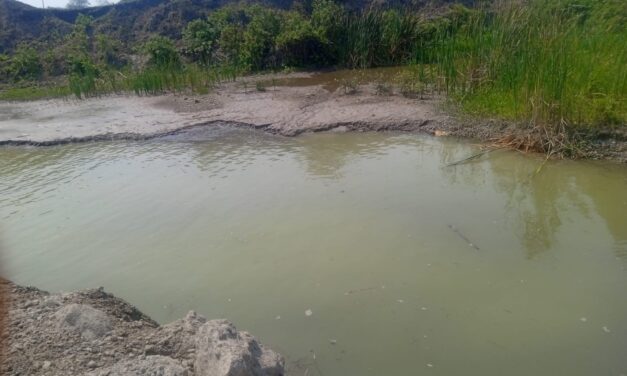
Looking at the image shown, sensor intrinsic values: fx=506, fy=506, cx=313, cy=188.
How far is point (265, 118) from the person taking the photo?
8.12 metres

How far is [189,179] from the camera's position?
229 inches

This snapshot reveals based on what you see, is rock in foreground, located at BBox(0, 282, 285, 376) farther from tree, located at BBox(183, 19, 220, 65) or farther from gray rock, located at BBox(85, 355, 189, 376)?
tree, located at BBox(183, 19, 220, 65)

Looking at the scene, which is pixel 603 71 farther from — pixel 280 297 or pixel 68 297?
pixel 68 297

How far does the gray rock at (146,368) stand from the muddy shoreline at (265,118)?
16.3 feet

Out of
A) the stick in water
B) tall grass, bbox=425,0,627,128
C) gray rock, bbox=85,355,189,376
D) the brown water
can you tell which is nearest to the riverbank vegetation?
tall grass, bbox=425,0,627,128

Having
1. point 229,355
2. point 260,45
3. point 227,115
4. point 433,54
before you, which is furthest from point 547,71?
point 260,45

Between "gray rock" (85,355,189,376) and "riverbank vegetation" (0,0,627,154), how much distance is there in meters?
4.87

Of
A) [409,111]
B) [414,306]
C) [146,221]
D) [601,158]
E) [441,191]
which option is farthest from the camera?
[409,111]

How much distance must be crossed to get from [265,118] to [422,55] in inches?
113

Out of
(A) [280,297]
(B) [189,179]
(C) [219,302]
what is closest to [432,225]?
(A) [280,297]

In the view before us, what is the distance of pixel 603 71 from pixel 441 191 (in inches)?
98.6

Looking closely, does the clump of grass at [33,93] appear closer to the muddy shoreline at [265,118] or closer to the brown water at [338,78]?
the muddy shoreline at [265,118]

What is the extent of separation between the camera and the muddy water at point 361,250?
9.75 feet

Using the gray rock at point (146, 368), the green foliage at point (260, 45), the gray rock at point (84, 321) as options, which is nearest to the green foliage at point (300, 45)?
the green foliage at point (260, 45)
